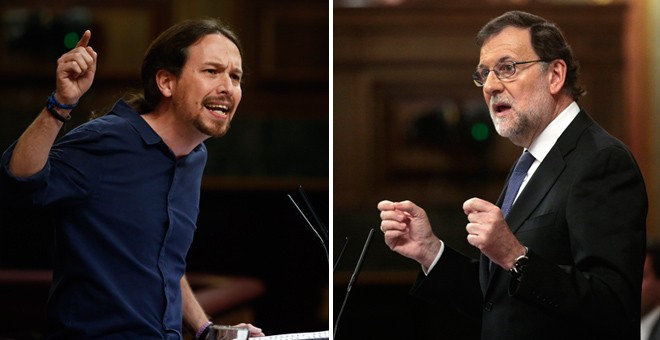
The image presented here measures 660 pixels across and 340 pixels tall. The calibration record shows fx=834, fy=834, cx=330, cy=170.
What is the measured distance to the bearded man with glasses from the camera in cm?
156

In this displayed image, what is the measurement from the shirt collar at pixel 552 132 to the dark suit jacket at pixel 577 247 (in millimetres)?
18

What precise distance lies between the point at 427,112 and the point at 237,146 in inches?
42.8

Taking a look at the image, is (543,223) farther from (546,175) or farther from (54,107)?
(54,107)

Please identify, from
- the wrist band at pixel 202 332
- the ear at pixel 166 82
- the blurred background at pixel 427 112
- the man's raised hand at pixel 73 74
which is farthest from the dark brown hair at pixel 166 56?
the blurred background at pixel 427 112

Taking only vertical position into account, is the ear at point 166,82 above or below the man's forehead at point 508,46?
below

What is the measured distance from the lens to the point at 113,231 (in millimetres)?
1635

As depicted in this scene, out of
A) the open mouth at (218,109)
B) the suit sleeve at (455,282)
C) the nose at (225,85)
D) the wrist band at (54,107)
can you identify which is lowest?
the suit sleeve at (455,282)

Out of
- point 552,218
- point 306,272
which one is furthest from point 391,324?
point 552,218

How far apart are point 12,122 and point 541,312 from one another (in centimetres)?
194

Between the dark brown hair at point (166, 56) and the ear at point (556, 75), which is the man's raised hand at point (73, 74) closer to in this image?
the dark brown hair at point (166, 56)

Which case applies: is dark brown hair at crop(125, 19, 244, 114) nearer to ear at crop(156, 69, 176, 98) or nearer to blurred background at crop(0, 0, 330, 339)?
ear at crop(156, 69, 176, 98)

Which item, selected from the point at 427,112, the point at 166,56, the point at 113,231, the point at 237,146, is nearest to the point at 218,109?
the point at 166,56

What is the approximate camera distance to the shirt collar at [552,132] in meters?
1.77

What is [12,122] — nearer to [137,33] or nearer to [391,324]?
[137,33]
